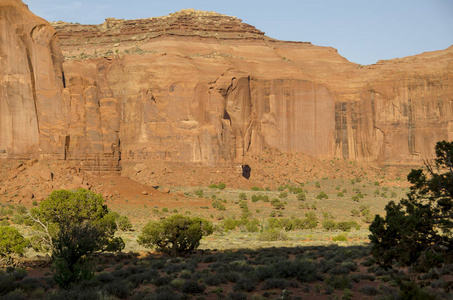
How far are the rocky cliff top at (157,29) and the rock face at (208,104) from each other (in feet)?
21.6

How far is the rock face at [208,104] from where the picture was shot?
5444 centimetres

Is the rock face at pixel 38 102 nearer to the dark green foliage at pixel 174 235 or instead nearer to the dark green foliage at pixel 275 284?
the dark green foliage at pixel 174 235

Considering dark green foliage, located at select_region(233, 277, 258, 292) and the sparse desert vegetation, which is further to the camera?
dark green foliage, located at select_region(233, 277, 258, 292)

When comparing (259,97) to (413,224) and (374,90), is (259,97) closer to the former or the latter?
(374,90)

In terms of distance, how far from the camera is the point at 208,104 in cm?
6412

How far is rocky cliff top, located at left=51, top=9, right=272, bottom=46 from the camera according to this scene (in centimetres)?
8781

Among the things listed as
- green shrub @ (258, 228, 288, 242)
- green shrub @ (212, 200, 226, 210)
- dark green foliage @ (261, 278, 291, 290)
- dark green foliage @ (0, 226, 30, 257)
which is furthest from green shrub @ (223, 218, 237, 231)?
dark green foliage @ (261, 278, 291, 290)

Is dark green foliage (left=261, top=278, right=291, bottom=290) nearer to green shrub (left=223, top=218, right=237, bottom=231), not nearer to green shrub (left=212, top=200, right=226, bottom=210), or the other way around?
green shrub (left=223, top=218, right=237, bottom=231)

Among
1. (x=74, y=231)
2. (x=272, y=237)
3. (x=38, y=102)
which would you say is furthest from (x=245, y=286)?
(x=38, y=102)

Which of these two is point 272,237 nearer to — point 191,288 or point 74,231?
point 191,288

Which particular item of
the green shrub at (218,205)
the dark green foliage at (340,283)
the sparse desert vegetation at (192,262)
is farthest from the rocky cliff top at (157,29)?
the dark green foliage at (340,283)

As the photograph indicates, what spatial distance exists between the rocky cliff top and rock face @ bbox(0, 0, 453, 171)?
21.6 ft

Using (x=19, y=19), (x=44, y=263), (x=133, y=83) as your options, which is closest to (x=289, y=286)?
(x=44, y=263)

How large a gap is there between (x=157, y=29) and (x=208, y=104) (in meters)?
31.5
